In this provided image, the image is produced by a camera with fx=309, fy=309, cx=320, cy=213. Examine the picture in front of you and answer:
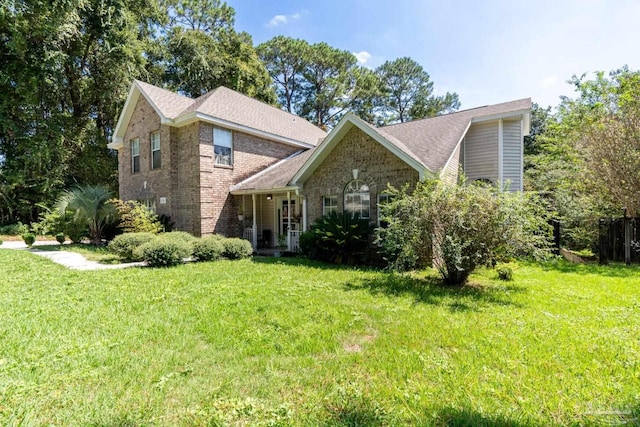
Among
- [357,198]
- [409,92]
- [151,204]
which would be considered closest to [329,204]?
[357,198]

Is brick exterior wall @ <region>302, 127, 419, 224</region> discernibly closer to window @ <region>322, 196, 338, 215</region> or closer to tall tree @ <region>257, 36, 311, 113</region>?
window @ <region>322, 196, 338, 215</region>

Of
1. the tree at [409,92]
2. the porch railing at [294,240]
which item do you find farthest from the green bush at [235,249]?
the tree at [409,92]

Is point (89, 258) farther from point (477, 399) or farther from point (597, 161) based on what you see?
point (597, 161)

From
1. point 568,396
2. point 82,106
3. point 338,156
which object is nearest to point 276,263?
point 338,156

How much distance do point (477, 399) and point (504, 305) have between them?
3.54m

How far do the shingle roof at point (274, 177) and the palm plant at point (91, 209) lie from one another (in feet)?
19.8

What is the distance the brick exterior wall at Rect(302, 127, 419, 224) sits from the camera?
10203 millimetres

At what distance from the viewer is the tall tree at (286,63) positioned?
32.8 metres

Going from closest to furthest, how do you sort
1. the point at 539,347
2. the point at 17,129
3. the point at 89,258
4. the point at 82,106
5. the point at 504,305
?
the point at 539,347
the point at 504,305
the point at 89,258
the point at 17,129
the point at 82,106

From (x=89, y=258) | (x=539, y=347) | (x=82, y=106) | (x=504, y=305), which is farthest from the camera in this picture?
(x=82, y=106)

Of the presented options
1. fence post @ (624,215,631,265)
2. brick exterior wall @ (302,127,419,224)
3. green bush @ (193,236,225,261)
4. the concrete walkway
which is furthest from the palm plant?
fence post @ (624,215,631,265)

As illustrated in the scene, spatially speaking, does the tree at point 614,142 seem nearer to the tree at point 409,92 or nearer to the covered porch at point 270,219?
the covered porch at point 270,219

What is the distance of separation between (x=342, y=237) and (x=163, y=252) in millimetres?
5654

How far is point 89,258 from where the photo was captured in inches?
438
